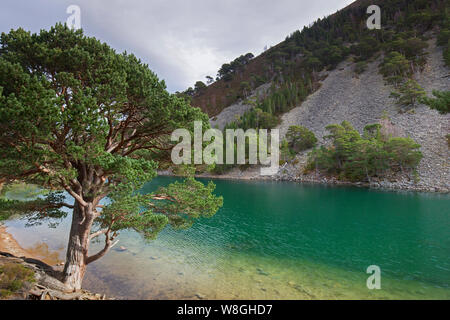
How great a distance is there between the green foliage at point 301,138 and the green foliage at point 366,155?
7515 millimetres

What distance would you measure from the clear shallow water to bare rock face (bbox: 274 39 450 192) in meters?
22.7

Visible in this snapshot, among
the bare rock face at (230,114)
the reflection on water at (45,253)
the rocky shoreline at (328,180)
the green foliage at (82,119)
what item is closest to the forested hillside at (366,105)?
the rocky shoreline at (328,180)

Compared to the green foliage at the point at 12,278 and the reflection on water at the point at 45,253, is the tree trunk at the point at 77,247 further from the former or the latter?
the reflection on water at the point at 45,253

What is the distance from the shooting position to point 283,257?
42.1 ft

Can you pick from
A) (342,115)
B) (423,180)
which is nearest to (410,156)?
(423,180)

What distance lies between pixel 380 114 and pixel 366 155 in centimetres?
2330

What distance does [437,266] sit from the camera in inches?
448

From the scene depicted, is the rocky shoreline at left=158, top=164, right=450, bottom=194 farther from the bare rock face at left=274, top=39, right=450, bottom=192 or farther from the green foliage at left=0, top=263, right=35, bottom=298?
the green foliage at left=0, top=263, right=35, bottom=298

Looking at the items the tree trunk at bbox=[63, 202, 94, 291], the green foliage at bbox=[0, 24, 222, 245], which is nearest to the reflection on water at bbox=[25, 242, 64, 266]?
the green foliage at bbox=[0, 24, 222, 245]

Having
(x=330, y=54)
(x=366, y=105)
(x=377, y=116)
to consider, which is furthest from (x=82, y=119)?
(x=330, y=54)

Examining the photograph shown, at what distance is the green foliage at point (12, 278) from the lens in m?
5.61

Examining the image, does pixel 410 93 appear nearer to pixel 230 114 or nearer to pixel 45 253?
pixel 230 114

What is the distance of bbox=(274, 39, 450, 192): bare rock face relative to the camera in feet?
132
